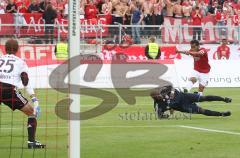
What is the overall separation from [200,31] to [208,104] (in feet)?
34.8

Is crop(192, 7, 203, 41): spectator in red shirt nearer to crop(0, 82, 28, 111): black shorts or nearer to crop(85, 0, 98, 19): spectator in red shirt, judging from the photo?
crop(85, 0, 98, 19): spectator in red shirt

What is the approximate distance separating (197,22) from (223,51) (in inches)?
116

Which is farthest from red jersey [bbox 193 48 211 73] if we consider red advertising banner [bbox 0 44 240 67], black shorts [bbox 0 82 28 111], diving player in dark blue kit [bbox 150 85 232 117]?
black shorts [bbox 0 82 28 111]

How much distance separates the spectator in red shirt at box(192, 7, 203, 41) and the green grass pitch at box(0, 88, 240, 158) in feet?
38.1

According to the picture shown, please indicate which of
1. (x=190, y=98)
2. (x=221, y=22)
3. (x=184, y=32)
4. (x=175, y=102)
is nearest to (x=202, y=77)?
(x=190, y=98)

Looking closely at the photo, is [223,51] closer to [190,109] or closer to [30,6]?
[30,6]

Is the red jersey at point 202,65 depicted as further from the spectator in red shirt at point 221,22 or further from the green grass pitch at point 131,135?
the spectator in red shirt at point 221,22

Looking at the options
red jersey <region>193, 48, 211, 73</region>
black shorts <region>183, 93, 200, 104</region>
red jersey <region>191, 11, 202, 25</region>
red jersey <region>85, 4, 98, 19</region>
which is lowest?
black shorts <region>183, 93, 200, 104</region>

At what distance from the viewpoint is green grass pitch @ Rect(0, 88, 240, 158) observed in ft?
45.0

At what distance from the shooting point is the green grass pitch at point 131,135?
1373cm

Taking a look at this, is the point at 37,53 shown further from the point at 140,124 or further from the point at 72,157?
the point at 72,157

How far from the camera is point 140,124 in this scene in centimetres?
1873

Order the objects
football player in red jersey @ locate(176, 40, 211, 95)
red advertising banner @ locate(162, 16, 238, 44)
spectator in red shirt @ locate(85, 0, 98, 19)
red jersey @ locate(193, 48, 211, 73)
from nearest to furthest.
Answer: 1. football player in red jersey @ locate(176, 40, 211, 95)
2. red jersey @ locate(193, 48, 211, 73)
3. red advertising banner @ locate(162, 16, 238, 44)
4. spectator in red shirt @ locate(85, 0, 98, 19)

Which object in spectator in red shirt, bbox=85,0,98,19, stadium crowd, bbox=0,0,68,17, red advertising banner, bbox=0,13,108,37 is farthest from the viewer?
spectator in red shirt, bbox=85,0,98,19
